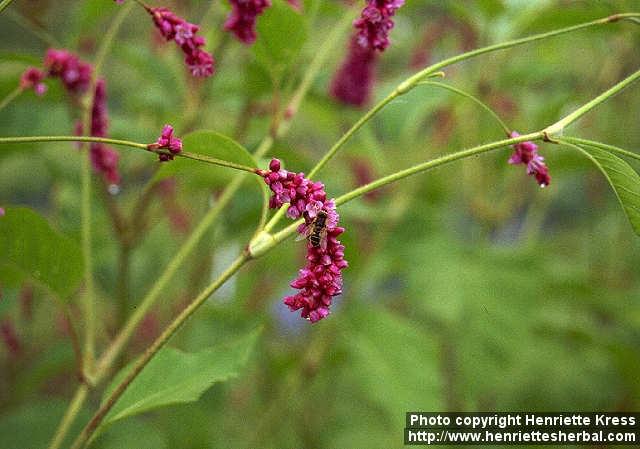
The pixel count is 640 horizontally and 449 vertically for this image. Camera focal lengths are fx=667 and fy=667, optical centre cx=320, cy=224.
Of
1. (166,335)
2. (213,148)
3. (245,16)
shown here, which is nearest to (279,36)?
(245,16)

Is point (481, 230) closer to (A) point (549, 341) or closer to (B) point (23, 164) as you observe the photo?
(A) point (549, 341)

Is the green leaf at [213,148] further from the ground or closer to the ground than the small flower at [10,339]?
closer to the ground

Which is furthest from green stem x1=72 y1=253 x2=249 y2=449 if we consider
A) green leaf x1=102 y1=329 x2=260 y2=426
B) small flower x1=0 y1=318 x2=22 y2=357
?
small flower x1=0 y1=318 x2=22 y2=357

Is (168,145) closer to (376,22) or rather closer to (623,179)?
(376,22)

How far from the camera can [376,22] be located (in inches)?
18.2

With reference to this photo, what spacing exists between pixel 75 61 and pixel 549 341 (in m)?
0.94

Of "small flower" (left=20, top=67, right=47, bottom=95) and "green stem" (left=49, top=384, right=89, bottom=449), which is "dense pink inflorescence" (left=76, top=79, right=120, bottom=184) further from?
"green stem" (left=49, top=384, right=89, bottom=449)

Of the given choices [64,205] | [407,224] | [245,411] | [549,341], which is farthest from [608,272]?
[64,205]

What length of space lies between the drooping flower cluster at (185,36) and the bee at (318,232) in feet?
0.48

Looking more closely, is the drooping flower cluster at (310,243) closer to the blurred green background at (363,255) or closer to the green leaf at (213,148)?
the green leaf at (213,148)

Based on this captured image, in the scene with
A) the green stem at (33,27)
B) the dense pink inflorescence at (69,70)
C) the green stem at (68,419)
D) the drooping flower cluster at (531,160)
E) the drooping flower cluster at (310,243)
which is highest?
the green stem at (33,27)

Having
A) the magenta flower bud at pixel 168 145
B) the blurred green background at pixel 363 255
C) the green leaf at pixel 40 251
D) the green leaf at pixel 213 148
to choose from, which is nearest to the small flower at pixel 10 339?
the blurred green background at pixel 363 255

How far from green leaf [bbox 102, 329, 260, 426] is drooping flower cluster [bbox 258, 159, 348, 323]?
12 cm

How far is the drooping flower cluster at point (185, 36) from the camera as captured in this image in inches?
17.7
